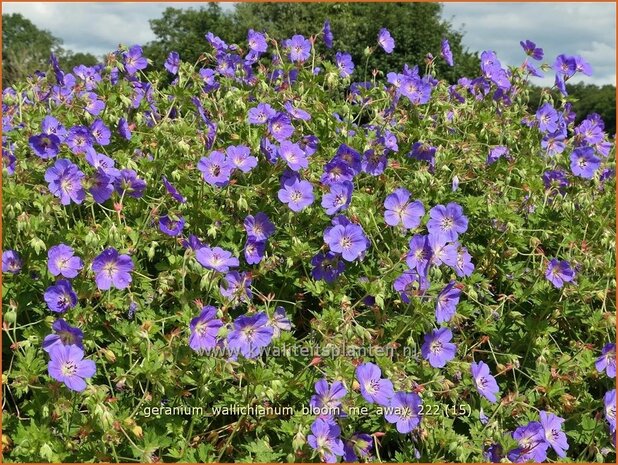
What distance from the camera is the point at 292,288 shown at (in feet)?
8.14

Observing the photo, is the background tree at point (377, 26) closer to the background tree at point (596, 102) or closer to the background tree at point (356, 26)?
the background tree at point (356, 26)

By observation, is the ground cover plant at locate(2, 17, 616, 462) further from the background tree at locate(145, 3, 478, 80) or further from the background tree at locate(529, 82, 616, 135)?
the background tree at locate(529, 82, 616, 135)

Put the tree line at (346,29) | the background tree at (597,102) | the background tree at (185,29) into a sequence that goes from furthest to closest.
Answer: the background tree at (597,102) → the background tree at (185,29) → the tree line at (346,29)

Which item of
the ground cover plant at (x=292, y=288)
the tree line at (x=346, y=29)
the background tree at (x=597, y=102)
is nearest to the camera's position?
the ground cover plant at (x=292, y=288)

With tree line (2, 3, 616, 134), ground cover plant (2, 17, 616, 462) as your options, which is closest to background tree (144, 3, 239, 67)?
tree line (2, 3, 616, 134)

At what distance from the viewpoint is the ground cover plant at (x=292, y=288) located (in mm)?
1912

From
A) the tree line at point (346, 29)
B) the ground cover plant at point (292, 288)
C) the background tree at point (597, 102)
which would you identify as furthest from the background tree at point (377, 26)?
the background tree at point (597, 102)

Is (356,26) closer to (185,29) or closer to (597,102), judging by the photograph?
(185,29)

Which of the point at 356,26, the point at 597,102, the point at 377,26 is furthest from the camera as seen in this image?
the point at 597,102

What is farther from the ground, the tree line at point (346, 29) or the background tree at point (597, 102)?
the tree line at point (346, 29)

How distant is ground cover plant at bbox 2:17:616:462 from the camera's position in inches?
75.3

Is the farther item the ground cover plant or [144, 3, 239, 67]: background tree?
[144, 3, 239, 67]: background tree

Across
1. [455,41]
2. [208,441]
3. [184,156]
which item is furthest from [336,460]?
[455,41]

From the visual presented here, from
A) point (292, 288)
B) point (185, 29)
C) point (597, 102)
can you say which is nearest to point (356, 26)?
point (292, 288)
